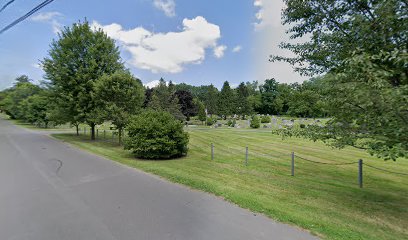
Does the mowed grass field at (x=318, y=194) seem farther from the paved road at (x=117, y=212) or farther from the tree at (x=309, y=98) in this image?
the tree at (x=309, y=98)

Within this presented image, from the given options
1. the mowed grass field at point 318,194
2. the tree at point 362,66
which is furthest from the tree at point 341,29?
the mowed grass field at point 318,194

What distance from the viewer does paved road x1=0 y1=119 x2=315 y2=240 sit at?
367cm

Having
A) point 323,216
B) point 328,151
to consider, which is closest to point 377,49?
point 323,216

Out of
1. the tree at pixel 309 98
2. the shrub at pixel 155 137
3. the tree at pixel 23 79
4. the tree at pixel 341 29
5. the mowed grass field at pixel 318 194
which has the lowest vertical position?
the mowed grass field at pixel 318 194

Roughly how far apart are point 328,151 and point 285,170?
690cm

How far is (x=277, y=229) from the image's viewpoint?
377 cm

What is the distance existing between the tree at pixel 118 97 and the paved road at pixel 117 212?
303 inches

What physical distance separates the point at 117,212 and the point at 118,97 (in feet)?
39.1

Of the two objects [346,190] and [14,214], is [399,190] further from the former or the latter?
[14,214]

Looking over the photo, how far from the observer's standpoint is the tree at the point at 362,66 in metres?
3.39

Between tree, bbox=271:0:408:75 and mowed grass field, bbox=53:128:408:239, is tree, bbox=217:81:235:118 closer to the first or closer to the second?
mowed grass field, bbox=53:128:408:239

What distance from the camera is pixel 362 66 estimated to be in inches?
147

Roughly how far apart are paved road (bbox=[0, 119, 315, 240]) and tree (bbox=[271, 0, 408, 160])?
2205 millimetres

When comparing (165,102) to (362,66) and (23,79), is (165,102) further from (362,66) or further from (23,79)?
(23,79)
